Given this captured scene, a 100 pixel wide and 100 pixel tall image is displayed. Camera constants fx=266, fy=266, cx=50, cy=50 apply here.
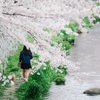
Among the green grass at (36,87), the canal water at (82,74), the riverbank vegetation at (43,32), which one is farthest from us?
the canal water at (82,74)

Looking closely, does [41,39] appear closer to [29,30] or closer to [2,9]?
[29,30]

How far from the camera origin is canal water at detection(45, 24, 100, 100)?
9469 mm

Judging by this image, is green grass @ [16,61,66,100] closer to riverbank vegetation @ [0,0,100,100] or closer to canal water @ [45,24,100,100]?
riverbank vegetation @ [0,0,100,100]

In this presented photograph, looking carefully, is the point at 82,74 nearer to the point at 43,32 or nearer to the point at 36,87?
the point at 36,87

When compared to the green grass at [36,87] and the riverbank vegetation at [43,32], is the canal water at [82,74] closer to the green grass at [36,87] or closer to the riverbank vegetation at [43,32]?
the green grass at [36,87]

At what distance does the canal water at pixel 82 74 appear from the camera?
947cm

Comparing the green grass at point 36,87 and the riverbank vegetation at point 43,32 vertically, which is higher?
the riverbank vegetation at point 43,32

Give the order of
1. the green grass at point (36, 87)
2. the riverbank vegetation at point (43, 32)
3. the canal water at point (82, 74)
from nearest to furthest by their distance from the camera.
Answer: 1. the riverbank vegetation at point (43, 32)
2. the green grass at point (36, 87)
3. the canal water at point (82, 74)

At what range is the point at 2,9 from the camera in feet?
17.5

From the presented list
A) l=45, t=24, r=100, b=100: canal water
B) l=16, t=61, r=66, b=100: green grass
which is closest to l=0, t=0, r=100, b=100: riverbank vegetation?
l=16, t=61, r=66, b=100: green grass

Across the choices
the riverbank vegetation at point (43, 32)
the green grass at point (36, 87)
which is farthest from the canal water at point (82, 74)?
the riverbank vegetation at point (43, 32)

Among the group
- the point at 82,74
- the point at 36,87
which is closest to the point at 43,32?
the point at 36,87

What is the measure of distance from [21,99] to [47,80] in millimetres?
1950

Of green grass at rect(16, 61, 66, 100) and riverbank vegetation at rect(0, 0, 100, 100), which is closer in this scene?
riverbank vegetation at rect(0, 0, 100, 100)
